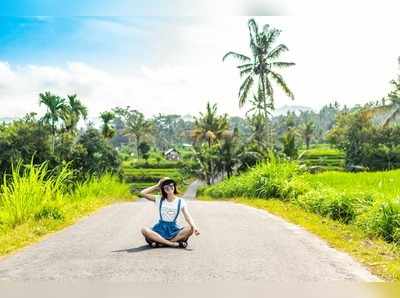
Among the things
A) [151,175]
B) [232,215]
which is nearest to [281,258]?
[232,215]

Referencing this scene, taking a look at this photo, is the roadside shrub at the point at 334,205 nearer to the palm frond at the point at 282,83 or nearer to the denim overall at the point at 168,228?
the denim overall at the point at 168,228

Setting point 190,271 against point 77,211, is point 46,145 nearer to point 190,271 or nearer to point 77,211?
point 77,211

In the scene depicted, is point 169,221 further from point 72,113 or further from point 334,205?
point 72,113

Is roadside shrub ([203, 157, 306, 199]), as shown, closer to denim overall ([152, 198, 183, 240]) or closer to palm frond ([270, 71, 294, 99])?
denim overall ([152, 198, 183, 240])

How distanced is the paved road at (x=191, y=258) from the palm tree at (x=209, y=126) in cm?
4144

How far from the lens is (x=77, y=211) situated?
1516 cm

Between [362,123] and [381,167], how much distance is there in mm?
6443

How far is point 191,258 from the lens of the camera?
7781 millimetres

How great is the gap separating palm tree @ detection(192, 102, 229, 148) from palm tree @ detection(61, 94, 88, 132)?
10.7 m

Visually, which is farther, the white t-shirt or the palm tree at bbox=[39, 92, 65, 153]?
the palm tree at bbox=[39, 92, 65, 153]

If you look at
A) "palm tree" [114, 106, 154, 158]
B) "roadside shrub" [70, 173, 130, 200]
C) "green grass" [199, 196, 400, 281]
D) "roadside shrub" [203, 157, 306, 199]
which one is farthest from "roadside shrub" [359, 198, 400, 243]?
"palm tree" [114, 106, 154, 158]

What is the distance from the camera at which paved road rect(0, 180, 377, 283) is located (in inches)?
265

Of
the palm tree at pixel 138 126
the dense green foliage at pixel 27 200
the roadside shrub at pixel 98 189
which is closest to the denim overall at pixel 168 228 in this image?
the dense green foliage at pixel 27 200

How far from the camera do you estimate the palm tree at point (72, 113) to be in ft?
164
